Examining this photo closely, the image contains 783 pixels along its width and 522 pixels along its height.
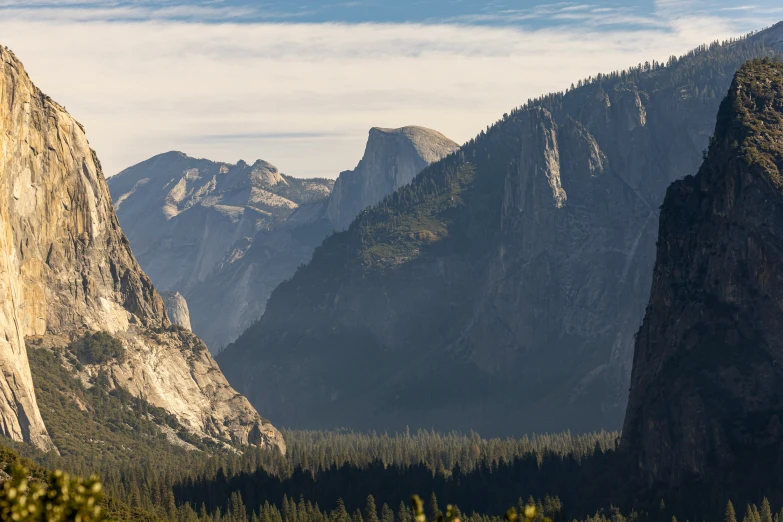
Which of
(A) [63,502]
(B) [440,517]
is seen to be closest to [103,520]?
(A) [63,502]

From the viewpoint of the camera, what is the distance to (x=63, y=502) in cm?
7525

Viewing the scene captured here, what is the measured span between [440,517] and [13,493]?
21265mm

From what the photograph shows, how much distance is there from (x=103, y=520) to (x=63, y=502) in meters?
4.15

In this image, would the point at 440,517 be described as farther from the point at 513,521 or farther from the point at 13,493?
the point at 13,493

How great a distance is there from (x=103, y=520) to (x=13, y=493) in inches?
322

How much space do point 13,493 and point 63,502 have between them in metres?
4.04

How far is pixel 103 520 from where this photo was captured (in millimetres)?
78875

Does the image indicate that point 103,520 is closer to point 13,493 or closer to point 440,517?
point 13,493

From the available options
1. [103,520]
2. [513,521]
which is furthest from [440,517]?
[103,520]

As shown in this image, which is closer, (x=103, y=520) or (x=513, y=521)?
(x=513, y=521)

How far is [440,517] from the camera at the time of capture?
76312 millimetres

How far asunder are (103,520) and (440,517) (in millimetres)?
17922

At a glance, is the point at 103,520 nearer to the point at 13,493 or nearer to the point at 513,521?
the point at 13,493

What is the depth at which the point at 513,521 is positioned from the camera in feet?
242
